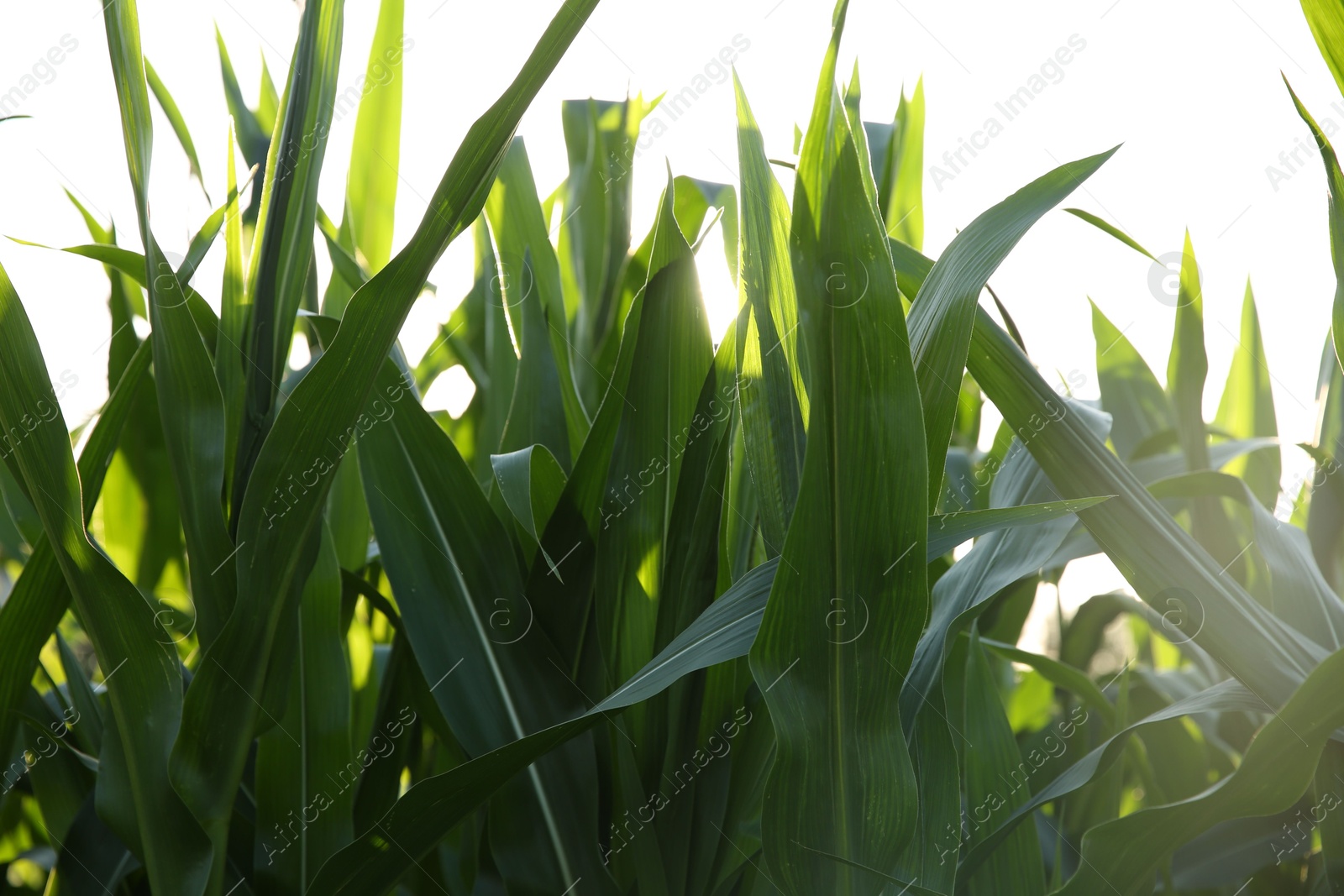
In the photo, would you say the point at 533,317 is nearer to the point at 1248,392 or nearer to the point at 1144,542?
the point at 1144,542

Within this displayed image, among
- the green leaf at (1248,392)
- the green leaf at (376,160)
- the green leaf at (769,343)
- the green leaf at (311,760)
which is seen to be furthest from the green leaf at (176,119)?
the green leaf at (1248,392)

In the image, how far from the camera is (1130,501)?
358 millimetres

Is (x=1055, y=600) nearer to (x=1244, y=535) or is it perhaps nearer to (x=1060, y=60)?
(x=1244, y=535)

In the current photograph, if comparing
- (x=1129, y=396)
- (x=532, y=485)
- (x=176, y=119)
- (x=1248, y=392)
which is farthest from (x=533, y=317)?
(x=1248, y=392)

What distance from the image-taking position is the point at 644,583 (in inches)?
17.2

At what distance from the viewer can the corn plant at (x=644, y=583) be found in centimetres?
31

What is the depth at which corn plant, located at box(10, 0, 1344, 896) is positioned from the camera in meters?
0.31
